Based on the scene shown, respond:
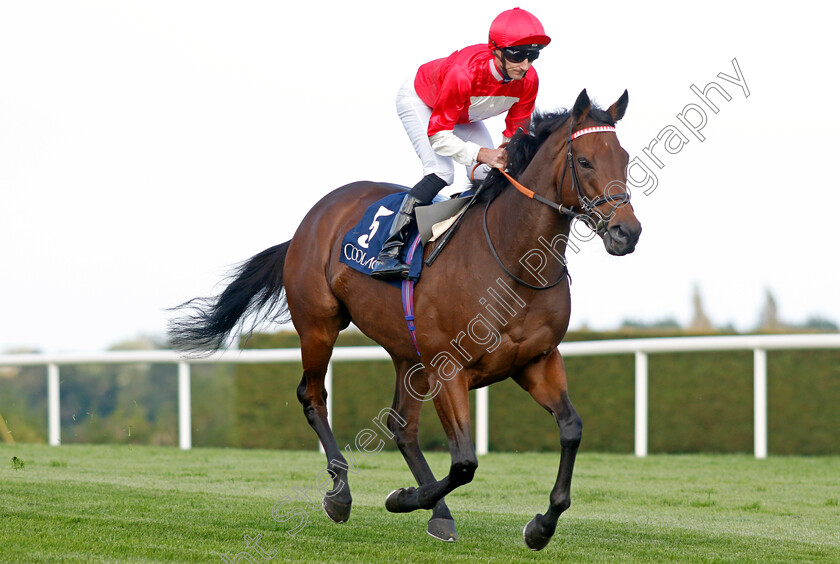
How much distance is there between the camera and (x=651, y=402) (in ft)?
31.6

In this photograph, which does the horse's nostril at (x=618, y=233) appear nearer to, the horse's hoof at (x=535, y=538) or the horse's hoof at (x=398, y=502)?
the horse's hoof at (x=535, y=538)

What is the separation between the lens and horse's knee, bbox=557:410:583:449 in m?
3.85

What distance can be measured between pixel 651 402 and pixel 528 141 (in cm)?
620

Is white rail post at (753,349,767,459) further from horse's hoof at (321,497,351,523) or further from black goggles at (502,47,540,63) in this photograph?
black goggles at (502,47,540,63)

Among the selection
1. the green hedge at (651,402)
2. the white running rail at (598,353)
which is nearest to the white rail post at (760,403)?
the white running rail at (598,353)

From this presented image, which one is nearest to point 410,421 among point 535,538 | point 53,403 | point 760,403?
point 535,538

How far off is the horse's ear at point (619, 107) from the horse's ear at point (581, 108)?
Answer: 0.41 feet

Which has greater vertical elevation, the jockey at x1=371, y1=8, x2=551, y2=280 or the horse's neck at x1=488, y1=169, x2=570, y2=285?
the jockey at x1=371, y1=8, x2=551, y2=280

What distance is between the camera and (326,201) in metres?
5.18

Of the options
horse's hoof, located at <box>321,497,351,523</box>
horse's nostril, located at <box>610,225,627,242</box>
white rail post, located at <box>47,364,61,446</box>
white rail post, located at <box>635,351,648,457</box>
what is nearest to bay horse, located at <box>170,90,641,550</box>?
horse's nostril, located at <box>610,225,627,242</box>

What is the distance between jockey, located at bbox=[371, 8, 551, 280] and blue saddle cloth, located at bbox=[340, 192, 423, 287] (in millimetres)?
110

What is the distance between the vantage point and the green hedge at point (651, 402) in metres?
9.30

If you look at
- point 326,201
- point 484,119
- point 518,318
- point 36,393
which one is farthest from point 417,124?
point 36,393

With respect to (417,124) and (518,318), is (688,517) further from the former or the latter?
(417,124)
